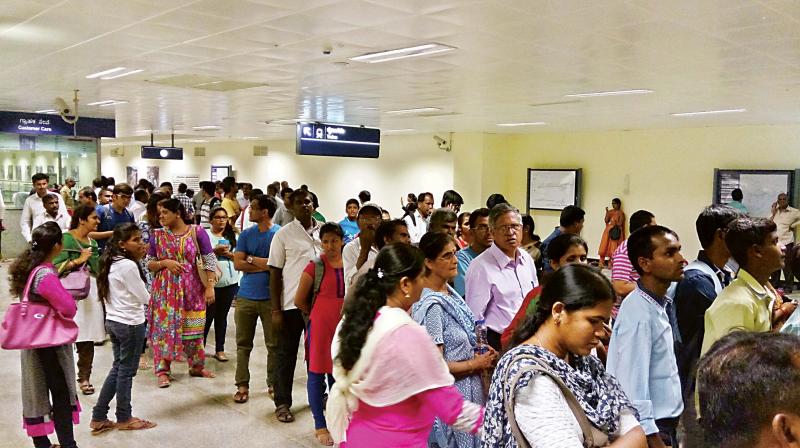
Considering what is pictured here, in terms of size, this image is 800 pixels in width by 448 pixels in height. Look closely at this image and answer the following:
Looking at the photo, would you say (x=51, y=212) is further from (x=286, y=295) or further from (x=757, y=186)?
(x=757, y=186)

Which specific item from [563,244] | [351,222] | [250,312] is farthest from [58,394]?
[351,222]

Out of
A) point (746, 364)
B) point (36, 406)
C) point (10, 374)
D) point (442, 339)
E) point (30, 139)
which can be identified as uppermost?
point (30, 139)

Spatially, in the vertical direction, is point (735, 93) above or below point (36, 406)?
above

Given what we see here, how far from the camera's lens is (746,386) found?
1.13m

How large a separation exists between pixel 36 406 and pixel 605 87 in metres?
6.51

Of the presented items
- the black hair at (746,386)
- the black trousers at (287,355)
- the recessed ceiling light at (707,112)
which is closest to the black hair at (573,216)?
the black trousers at (287,355)

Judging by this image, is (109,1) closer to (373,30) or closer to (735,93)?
(373,30)

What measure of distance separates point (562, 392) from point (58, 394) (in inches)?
127

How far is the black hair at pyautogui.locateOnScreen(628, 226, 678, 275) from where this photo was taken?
2.77 meters

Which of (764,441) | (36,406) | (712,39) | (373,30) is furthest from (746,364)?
(712,39)

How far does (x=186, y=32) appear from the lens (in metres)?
5.08

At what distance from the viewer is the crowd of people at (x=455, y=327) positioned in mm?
1566

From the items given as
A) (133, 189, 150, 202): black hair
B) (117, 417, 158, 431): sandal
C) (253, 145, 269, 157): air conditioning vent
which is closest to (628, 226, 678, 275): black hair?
(117, 417, 158, 431): sandal

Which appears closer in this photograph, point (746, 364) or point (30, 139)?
point (746, 364)
